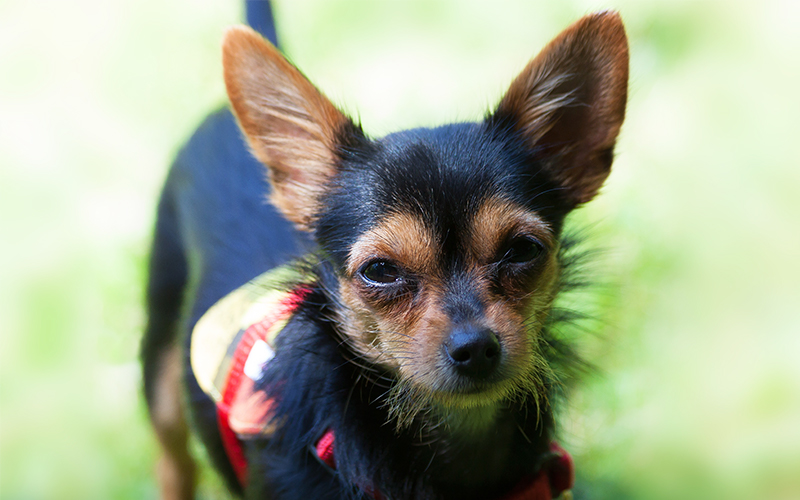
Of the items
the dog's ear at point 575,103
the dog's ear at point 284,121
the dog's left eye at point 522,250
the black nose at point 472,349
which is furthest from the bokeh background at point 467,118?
the black nose at point 472,349

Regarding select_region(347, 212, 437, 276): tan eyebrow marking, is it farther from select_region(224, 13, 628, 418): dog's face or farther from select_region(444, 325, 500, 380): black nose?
select_region(444, 325, 500, 380): black nose

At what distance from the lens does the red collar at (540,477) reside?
2346 mm

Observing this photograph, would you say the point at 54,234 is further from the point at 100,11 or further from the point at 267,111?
the point at 267,111

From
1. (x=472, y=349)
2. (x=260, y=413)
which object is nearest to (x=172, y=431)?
(x=260, y=413)

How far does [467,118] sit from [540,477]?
77.4 inches

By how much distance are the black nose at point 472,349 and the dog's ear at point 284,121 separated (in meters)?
0.83

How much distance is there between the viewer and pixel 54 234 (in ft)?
17.6

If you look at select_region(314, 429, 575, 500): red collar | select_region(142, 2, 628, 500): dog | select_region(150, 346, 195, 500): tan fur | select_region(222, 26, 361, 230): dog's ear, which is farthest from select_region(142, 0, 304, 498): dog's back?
select_region(314, 429, 575, 500): red collar

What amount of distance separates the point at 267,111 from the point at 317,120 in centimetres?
19

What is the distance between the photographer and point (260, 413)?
258cm

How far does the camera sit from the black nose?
1.99 metres

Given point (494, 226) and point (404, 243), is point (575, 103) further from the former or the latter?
point (404, 243)

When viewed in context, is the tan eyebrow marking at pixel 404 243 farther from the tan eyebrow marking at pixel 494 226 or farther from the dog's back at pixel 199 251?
the dog's back at pixel 199 251

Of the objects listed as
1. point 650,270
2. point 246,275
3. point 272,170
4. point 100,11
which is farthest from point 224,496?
point 100,11
